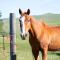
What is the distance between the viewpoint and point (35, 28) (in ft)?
24.6

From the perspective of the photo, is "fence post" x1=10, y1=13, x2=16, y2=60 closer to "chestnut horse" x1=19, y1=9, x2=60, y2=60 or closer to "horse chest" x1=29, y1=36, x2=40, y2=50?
"chestnut horse" x1=19, y1=9, x2=60, y2=60

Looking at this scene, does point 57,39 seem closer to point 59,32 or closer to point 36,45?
point 59,32

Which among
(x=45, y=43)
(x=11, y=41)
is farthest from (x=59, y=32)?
(x=11, y=41)

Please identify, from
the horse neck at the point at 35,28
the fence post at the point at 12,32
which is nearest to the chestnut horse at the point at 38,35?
the horse neck at the point at 35,28

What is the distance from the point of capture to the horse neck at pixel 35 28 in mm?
7417

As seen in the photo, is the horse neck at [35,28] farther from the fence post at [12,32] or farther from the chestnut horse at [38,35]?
the fence post at [12,32]

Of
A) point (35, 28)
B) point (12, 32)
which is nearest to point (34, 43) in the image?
point (35, 28)

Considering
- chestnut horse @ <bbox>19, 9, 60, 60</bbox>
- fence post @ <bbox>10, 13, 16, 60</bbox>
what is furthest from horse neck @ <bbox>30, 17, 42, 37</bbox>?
fence post @ <bbox>10, 13, 16, 60</bbox>

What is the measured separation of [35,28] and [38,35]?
0.19 meters

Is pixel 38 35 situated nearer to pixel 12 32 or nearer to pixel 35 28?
pixel 35 28

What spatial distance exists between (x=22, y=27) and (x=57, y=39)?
1.53 m

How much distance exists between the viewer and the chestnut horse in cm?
706

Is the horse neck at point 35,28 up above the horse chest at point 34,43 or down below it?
above

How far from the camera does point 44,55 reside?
761 centimetres
